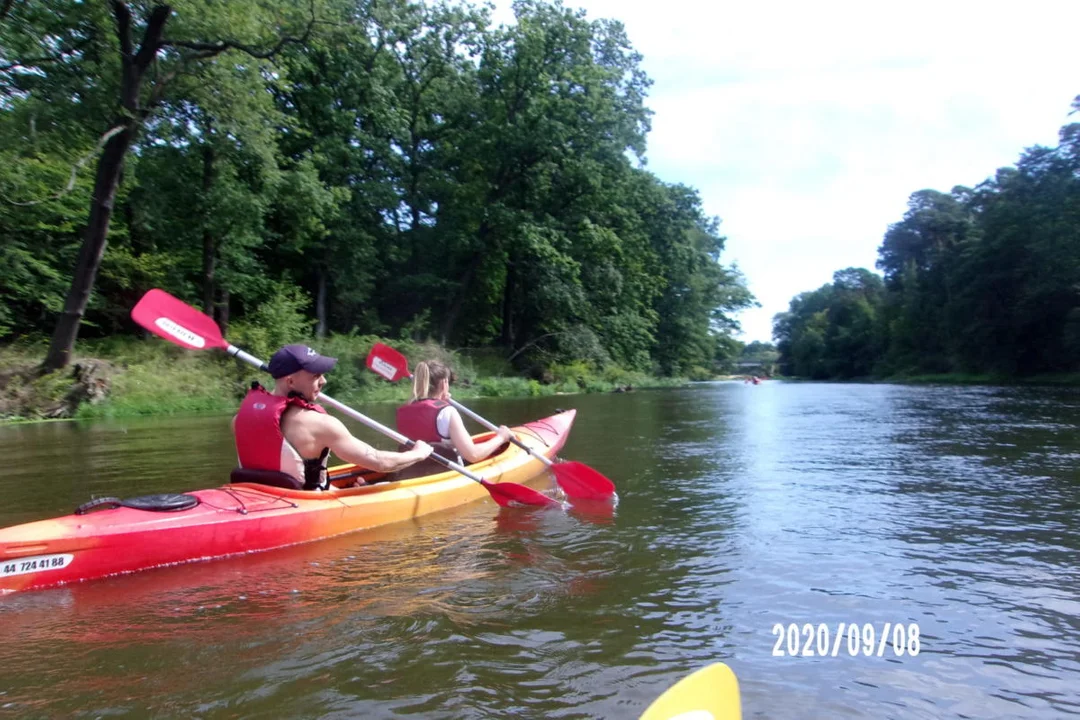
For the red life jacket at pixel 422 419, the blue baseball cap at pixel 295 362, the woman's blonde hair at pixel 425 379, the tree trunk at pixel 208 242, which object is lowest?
the red life jacket at pixel 422 419

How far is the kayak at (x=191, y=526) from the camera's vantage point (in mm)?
3846

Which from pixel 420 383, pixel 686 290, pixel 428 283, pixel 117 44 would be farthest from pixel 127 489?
pixel 686 290

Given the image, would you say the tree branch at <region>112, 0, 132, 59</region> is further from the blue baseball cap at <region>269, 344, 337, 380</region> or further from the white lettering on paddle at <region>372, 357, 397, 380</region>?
the blue baseball cap at <region>269, 344, 337, 380</region>

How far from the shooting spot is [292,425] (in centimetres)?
465

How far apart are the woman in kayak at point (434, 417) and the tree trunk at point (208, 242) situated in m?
15.0

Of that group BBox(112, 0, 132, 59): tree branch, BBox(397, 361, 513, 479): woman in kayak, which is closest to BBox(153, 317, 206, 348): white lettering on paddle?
BBox(397, 361, 513, 479): woman in kayak

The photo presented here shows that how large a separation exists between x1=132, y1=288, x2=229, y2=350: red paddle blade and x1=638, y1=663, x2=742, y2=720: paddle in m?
5.31

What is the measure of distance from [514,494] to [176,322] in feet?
10.4

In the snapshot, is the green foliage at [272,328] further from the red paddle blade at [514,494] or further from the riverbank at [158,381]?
the red paddle blade at [514,494]

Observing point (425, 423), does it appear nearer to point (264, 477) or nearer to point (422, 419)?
point (422, 419)

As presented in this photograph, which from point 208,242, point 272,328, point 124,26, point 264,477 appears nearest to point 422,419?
point 264,477

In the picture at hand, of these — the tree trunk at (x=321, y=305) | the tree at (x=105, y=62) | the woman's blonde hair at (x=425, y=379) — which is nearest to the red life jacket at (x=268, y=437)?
the woman's blonde hair at (x=425, y=379)

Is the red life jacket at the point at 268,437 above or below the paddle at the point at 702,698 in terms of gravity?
above
